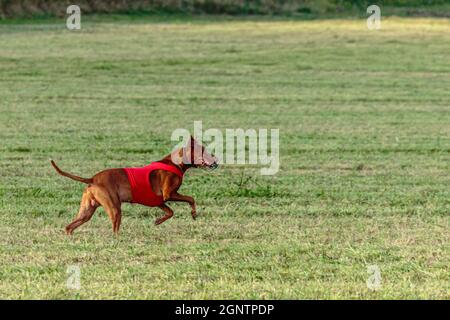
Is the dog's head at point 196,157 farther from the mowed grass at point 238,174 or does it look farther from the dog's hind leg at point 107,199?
the mowed grass at point 238,174

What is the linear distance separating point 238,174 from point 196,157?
15.6 feet

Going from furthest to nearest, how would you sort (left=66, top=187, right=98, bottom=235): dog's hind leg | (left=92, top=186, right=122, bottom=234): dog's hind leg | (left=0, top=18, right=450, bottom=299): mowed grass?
(left=66, top=187, right=98, bottom=235): dog's hind leg, (left=92, top=186, right=122, bottom=234): dog's hind leg, (left=0, top=18, right=450, bottom=299): mowed grass

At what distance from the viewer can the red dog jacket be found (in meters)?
8.70

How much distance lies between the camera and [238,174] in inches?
531

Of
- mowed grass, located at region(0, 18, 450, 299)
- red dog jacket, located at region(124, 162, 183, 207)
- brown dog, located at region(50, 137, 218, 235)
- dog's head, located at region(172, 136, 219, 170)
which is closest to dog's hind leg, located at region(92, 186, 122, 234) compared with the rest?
brown dog, located at region(50, 137, 218, 235)

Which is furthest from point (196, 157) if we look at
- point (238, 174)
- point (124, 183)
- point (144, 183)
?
point (238, 174)

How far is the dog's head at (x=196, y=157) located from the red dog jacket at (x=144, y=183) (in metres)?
0.10

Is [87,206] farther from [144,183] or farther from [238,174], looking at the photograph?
[238,174]

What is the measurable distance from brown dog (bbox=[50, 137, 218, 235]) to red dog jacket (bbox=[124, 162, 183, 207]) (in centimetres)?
2

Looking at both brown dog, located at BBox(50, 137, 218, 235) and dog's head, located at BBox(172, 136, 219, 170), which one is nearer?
brown dog, located at BBox(50, 137, 218, 235)

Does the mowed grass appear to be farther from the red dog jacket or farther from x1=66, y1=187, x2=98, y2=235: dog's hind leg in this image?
the red dog jacket

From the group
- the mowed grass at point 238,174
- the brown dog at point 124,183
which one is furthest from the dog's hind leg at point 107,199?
the mowed grass at point 238,174

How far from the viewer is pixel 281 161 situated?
14.5 metres
